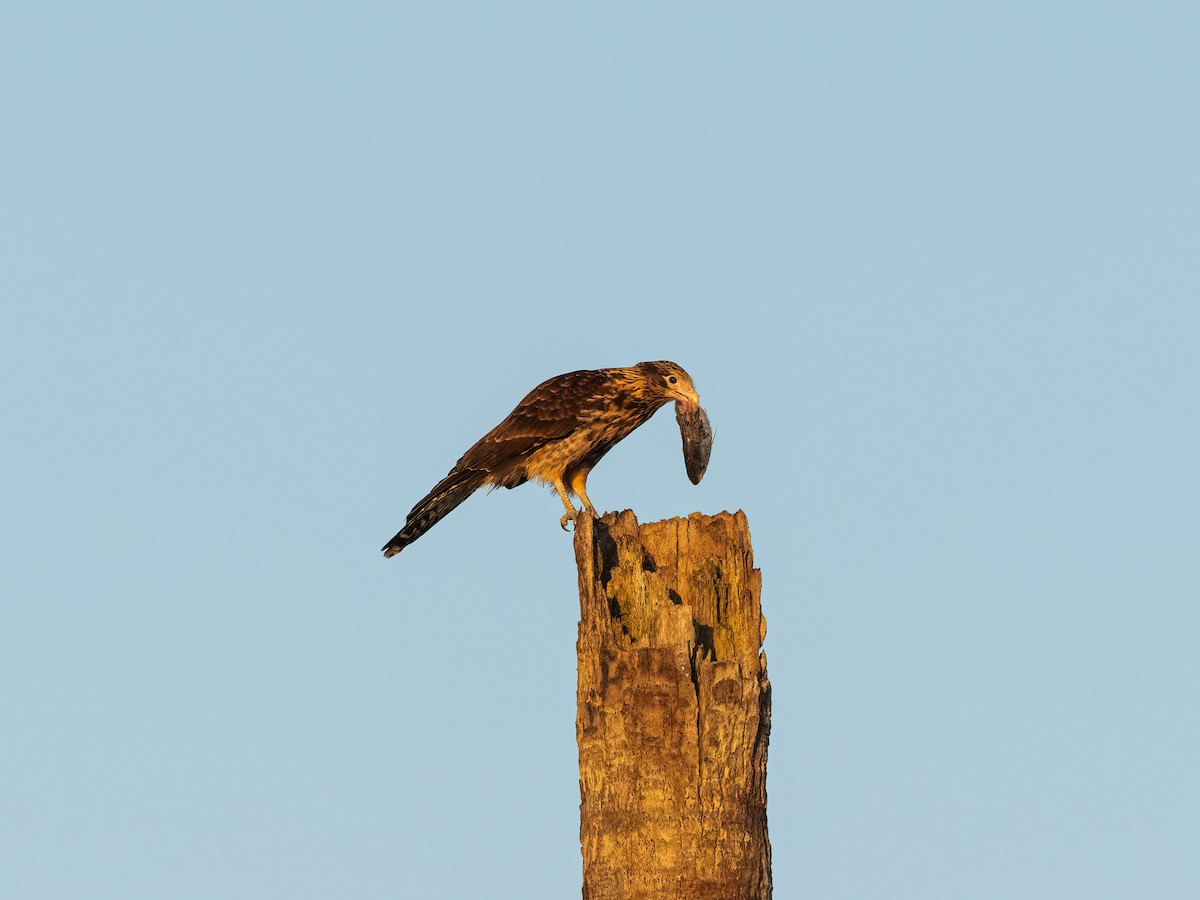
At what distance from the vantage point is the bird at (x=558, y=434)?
1348 cm

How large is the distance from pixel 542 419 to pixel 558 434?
19 cm

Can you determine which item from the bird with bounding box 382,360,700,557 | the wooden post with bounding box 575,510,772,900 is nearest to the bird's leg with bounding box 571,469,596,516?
the bird with bounding box 382,360,700,557

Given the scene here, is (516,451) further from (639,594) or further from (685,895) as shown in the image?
(685,895)

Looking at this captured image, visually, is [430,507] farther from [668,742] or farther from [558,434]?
[668,742]

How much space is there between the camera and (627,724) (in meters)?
7.74

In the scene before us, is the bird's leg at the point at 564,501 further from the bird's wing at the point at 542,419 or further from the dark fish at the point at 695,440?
the dark fish at the point at 695,440

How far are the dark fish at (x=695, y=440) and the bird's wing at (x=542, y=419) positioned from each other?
3.96 feet

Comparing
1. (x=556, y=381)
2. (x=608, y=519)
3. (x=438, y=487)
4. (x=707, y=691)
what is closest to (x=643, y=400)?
(x=556, y=381)

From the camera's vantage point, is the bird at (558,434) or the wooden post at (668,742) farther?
the bird at (558,434)

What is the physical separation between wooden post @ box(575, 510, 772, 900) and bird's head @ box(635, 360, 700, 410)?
480cm

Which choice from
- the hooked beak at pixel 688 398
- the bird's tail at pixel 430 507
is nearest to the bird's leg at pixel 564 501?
the bird's tail at pixel 430 507

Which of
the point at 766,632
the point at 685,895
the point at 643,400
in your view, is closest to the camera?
the point at 685,895

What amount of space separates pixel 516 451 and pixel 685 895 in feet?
21.2

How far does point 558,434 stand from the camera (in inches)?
530
